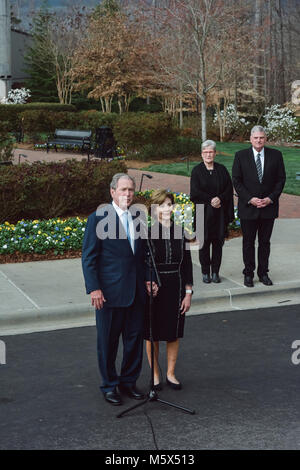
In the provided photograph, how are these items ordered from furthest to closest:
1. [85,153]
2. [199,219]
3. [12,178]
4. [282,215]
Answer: [85,153] → [282,215] → [12,178] → [199,219]

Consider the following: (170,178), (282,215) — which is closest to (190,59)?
(170,178)

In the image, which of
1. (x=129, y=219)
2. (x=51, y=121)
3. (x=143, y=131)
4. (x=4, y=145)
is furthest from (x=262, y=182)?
(x=51, y=121)

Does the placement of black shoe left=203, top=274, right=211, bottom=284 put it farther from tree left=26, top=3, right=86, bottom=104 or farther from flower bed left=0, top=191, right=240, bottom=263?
tree left=26, top=3, right=86, bottom=104

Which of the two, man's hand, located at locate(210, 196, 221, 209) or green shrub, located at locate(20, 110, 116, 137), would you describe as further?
green shrub, located at locate(20, 110, 116, 137)

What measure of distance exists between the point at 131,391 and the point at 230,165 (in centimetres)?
1768

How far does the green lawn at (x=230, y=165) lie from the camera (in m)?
19.1

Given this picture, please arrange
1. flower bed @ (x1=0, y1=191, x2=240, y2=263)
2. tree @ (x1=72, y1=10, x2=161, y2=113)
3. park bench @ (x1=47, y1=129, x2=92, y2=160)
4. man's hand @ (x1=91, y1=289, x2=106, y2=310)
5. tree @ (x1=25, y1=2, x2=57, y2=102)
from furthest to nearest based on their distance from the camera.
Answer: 1. tree @ (x1=25, y1=2, x2=57, y2=102)
2. tree @ (x1=72, y1=10, x2=161, y2=113)
3. park bench @ (x1=47, y1=129, x2=92, y2=160)
4. flower bed @ (x1=0, y1=191, x2=240, y2=263)
5. man's hand @ (x1=91, y1=289, x2=106, y2=310)

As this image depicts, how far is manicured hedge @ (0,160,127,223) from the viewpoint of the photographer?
11938 millimetres

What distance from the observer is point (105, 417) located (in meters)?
5.30

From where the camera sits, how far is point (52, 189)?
Result: 12.5 meters

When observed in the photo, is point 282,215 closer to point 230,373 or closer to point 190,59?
point 230,373

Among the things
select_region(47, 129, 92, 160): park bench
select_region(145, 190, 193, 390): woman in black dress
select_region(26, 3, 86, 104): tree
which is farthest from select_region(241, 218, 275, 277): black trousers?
select_region(26, 3, 86, 104): tree

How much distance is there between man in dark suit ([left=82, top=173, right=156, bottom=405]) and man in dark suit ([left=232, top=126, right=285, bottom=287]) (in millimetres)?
3764
